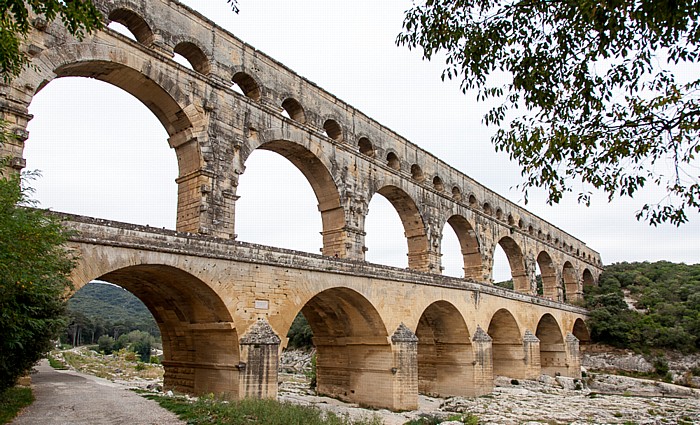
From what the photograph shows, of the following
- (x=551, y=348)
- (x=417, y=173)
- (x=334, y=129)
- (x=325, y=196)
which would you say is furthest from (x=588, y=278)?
(x=325, y=196)

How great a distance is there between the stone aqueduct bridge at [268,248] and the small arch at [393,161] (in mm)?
52

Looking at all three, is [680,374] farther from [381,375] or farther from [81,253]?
[81,253]

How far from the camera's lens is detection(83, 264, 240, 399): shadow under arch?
41.6ft

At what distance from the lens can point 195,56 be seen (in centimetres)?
1642

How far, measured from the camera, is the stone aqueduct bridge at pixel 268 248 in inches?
493

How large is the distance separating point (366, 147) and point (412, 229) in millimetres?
4583

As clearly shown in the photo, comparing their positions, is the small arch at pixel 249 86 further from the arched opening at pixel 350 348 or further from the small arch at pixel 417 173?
the small arch at pixel 417 173

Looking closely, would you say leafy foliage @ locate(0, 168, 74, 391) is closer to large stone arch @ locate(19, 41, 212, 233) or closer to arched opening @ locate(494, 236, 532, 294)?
large stone arch @ locate(19, 41, 212, 233)

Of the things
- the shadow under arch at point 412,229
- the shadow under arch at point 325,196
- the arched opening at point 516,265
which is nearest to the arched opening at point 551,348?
the arched opening at point 516,265

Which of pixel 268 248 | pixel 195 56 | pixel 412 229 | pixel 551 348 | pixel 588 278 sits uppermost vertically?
pixel 195 56

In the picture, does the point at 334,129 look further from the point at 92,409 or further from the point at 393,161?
the point at 92,409

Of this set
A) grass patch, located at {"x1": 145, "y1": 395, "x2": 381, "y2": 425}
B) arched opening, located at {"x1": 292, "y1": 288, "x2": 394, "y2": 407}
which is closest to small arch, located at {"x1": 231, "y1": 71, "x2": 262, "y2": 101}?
arched opening, located at {"x1": 292, "y1": 288, "x2": 394, "y2": 407}

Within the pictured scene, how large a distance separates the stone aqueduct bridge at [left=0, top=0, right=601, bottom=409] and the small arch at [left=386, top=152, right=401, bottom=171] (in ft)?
0.17

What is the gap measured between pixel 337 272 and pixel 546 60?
1043cm
